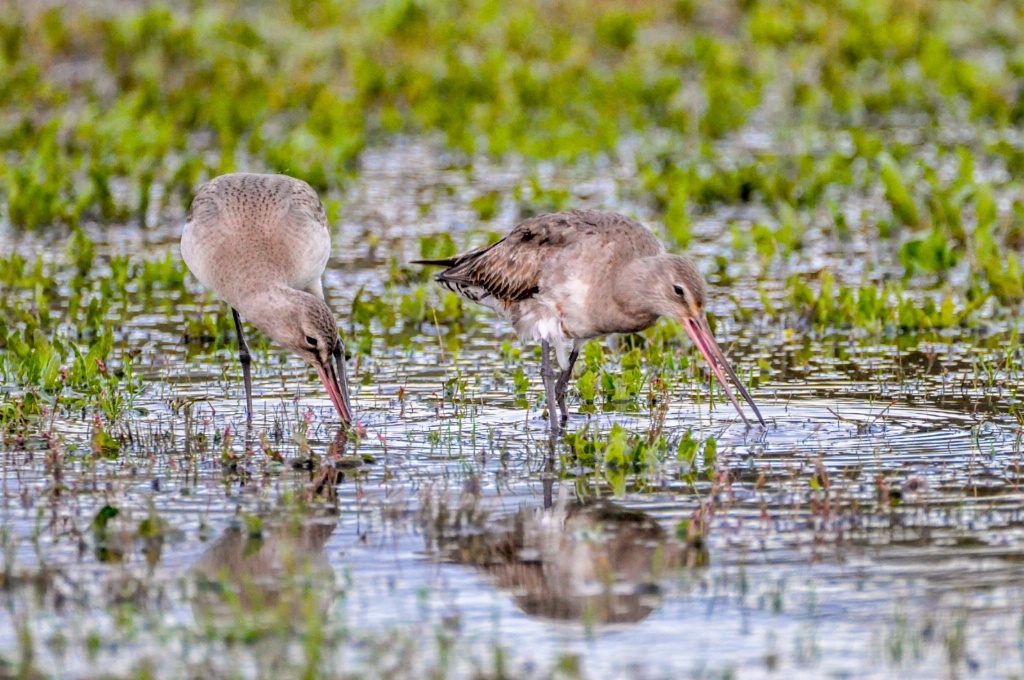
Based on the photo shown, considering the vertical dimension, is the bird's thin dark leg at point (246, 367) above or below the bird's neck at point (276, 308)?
below

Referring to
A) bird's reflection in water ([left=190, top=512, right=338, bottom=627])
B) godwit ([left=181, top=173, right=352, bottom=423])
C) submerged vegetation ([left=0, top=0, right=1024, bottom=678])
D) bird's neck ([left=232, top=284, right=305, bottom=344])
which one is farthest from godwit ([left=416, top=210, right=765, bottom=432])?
bird's reflection in water ([left=190, top=512, right=338, bottom=627])

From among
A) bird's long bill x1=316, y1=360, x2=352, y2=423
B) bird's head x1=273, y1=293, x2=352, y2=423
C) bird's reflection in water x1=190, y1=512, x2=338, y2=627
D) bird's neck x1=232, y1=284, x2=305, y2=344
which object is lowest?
bird's reflection in water x1=190, y1=512, x2=338, y2=627

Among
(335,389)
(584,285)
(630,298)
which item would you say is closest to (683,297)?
(630,298)

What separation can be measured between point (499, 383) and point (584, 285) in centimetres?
115

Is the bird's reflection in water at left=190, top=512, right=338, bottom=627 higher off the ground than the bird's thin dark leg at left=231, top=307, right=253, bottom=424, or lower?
lower

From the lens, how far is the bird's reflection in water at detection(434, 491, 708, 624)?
16.7 feet

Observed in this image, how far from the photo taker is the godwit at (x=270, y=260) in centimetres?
746

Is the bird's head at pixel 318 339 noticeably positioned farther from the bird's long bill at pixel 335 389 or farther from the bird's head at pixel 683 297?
the bird's head at pixel 683 297

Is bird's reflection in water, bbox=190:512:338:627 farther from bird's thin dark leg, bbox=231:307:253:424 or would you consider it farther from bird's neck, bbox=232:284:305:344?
bird's thin dark leg, bbox=231:307:253:424

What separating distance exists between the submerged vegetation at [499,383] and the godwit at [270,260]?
299 mm

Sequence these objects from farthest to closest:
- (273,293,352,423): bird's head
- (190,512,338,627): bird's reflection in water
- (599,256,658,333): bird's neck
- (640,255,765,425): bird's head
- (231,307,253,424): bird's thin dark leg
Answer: (231,307,253,424): bird's thin dark leg
(273,293,352,423): bird's head
(599,256,658,333): bird's neck
(640,255,765,425): bird's head
(190,512,338,627): bird's reflection in water

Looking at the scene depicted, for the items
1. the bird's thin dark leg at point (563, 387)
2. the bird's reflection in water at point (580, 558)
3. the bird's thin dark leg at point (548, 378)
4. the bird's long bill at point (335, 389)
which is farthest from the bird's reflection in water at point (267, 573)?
the bird's thin dark leg at point (563, 387)

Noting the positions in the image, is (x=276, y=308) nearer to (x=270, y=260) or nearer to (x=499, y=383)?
(x=270, y=260)

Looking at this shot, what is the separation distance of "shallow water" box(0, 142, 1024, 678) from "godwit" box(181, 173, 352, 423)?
1.12ft
